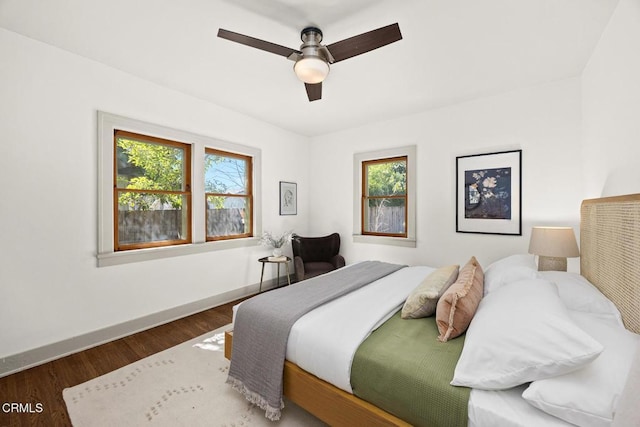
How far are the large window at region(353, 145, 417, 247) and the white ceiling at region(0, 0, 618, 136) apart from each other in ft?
3.49

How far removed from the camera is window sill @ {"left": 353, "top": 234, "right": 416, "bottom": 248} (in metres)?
3.91

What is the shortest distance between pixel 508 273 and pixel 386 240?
7.50 ft

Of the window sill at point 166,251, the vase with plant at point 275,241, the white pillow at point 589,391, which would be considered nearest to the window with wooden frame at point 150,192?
the window sill at point 166,251

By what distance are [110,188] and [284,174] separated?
8.15ft

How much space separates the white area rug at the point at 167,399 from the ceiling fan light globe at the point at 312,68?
2376mm

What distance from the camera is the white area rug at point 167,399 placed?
1.71m

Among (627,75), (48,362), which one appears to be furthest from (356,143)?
(48,362)

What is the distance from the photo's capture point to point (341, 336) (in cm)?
151

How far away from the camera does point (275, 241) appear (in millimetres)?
4133

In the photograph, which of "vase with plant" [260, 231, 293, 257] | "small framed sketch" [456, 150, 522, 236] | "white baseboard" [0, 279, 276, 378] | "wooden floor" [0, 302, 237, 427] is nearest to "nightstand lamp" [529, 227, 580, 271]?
"small framed sketch" [456, 150, 522, 236]

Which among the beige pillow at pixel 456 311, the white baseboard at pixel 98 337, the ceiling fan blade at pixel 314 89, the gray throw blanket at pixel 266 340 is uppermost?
the ceiling fan blade at pixel 314 89

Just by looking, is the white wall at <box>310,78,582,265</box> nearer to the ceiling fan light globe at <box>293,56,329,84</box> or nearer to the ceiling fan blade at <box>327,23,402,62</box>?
the ceiling fan blade at <box>327,23,402,62</box>

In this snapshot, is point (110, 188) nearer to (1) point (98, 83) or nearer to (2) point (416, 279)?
(1) point (98, 83)

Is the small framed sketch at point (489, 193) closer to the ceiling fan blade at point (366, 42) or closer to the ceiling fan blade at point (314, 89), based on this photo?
the ceiling fan blade at point (314, 89)
